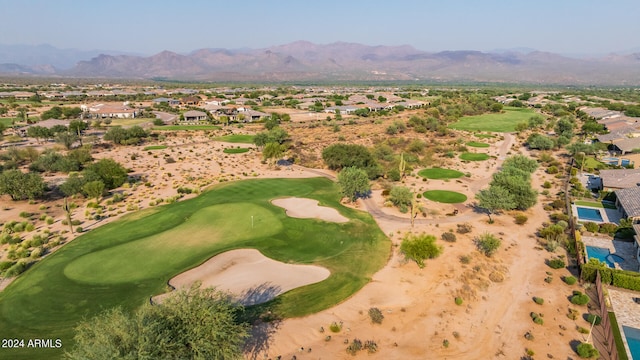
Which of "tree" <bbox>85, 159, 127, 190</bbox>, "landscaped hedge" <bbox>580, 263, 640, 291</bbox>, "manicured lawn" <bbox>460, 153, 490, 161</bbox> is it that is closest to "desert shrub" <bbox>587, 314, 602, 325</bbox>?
"landscaped hedge" <bbox>580, 263, 640, 291</bbox>

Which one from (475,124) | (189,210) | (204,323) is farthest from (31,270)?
(475,124)

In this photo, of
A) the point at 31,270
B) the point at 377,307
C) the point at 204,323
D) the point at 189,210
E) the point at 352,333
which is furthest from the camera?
the point at 189,210

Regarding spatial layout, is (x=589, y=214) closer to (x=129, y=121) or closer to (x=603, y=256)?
(x=603, y=256)

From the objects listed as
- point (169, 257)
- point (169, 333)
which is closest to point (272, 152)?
point (169, 257)

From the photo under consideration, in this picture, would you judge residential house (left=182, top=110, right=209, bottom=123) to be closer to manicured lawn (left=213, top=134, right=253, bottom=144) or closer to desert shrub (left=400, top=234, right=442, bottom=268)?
manicured lawn (left=213, top=134, right=253, bottom=144)

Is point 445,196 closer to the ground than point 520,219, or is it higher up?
closer to the ground

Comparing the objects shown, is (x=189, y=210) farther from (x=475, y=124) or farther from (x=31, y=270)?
(x=475, y=124)

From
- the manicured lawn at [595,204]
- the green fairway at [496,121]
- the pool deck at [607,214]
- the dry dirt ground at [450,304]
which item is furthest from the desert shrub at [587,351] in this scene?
the green fairway at [496,121]
